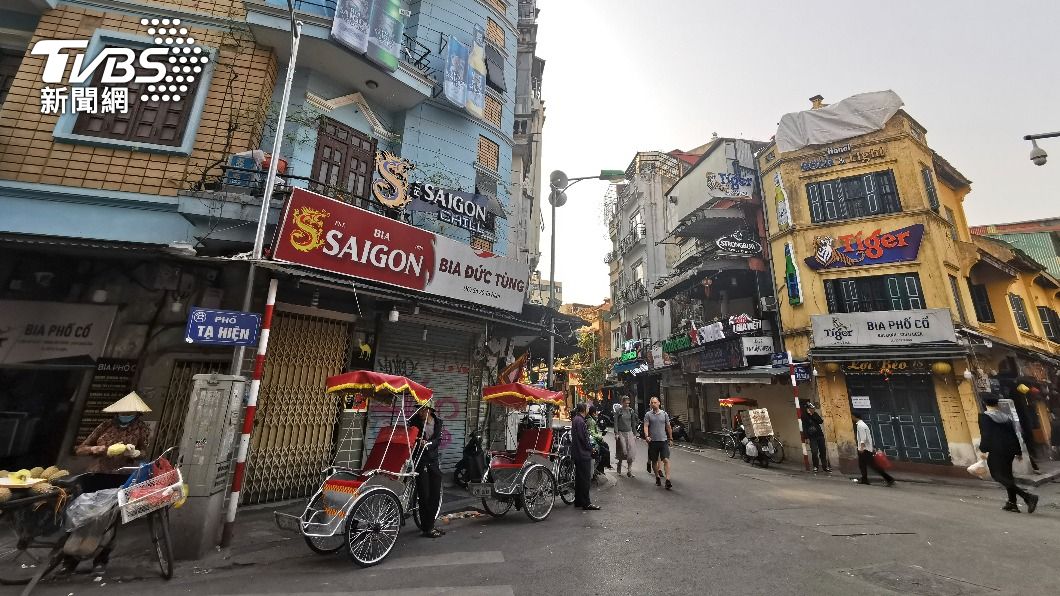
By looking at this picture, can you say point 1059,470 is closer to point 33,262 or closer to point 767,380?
point 767,380

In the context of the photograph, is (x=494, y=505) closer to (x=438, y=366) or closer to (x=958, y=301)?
(x=438, y=366)

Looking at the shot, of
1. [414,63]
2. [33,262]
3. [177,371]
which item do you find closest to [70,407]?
[177,371]

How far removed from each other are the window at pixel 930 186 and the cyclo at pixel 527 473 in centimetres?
1766

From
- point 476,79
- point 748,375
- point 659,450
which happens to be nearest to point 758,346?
point 748,375

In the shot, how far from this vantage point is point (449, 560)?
18.2 feet

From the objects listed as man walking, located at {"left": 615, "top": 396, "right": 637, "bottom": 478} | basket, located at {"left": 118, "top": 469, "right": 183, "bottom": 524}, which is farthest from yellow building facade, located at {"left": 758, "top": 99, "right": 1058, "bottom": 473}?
basket, located at {"left": 118, "top": 469, "right": 183, "bottom": 524}

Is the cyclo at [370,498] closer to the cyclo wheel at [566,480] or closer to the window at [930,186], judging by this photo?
the cyclo wheel at [566,480]

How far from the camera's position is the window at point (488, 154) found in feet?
46.2

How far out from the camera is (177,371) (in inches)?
323

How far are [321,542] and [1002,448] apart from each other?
484 inches

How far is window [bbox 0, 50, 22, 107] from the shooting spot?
31.5 feet

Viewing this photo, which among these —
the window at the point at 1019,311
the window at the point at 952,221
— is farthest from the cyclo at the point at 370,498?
the window at the point at 1019,311

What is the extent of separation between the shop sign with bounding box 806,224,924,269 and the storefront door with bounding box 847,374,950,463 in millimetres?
4413

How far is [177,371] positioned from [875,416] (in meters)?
21.1
